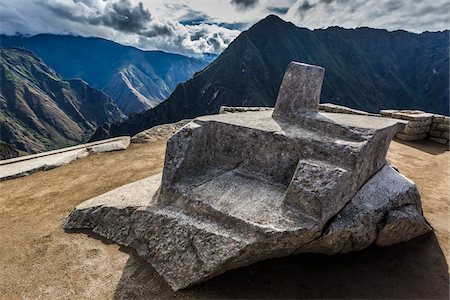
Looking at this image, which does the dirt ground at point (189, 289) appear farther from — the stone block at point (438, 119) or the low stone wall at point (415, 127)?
the stone block at point (438, 119)

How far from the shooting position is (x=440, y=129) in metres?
12.6

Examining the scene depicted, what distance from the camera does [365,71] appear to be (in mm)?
155375

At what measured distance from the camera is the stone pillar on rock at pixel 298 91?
19.4ft

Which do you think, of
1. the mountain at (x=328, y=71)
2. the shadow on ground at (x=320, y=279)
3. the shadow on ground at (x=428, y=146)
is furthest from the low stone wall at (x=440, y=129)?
the mountain at (x=328, y=71)

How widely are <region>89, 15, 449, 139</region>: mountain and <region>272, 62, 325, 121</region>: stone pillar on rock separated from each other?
99.2 meters

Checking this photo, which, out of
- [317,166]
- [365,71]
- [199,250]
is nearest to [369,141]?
[317,166]

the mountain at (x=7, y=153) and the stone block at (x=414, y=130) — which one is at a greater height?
the stone block at (x=414, y=130)

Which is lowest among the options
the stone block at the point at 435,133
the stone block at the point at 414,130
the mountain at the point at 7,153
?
the mountain at the point at 7,153

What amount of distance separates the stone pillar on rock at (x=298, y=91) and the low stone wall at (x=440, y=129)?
9.84 meters

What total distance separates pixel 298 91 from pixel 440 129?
1052 centimetres

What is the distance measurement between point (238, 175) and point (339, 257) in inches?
87.3

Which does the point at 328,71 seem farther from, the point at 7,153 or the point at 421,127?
the point at 421,127

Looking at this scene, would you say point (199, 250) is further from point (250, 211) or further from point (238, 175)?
point (238, 175)

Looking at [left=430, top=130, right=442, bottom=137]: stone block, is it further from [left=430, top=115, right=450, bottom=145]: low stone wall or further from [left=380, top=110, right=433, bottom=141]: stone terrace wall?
[left=380, top=110, right=433, bottom=141]: stone terrace wall
